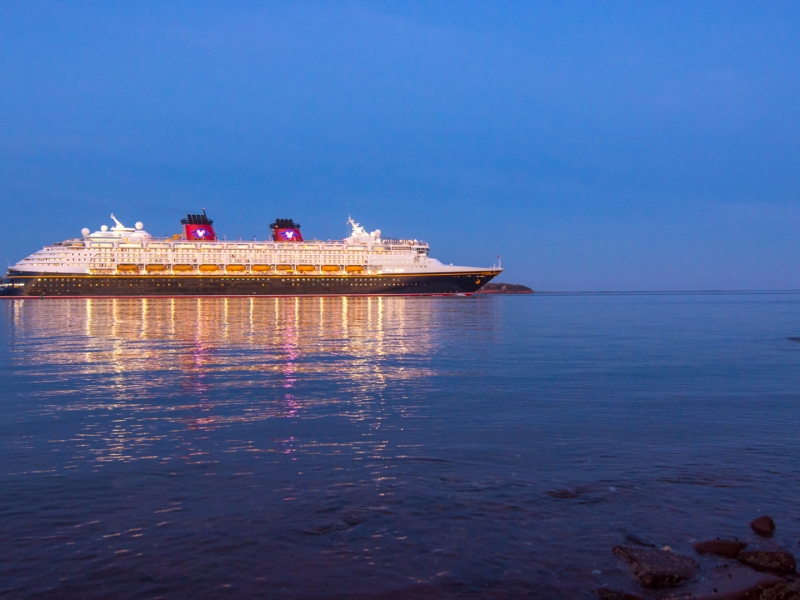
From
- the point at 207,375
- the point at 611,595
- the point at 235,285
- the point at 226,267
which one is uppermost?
the point at 226,267

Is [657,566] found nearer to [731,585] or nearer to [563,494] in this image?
[731,585]

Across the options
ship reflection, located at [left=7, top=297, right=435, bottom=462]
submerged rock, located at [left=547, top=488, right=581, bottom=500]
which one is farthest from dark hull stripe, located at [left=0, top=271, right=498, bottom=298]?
submerged rock, located at [left=547, top=488, right=581, bottom=500]

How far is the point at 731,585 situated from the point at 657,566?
0.50 m

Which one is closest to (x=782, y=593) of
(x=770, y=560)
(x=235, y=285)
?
(x=770, y=560)

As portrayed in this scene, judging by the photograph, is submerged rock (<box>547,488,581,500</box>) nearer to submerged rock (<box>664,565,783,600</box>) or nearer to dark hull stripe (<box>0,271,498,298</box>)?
submerged rock (<box>664,565,783,600</box>)

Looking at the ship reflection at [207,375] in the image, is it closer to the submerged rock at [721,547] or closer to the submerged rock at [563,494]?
the submerged rock at [563,494]

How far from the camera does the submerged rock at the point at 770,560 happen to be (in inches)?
181

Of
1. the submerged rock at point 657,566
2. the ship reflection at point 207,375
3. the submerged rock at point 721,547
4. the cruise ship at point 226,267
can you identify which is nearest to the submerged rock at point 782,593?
the submerged rock at point 657,566

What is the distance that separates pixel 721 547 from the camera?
16.3 ft

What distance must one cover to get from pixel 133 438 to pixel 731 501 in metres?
7.28

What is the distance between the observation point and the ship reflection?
9617 millimetres

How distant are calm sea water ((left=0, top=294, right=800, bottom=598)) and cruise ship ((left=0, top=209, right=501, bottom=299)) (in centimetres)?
7160

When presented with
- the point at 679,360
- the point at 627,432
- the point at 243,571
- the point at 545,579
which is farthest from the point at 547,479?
the point at 679,360

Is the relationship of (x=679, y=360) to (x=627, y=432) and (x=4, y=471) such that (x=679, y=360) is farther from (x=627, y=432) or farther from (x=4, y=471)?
(x=4, y=471)
